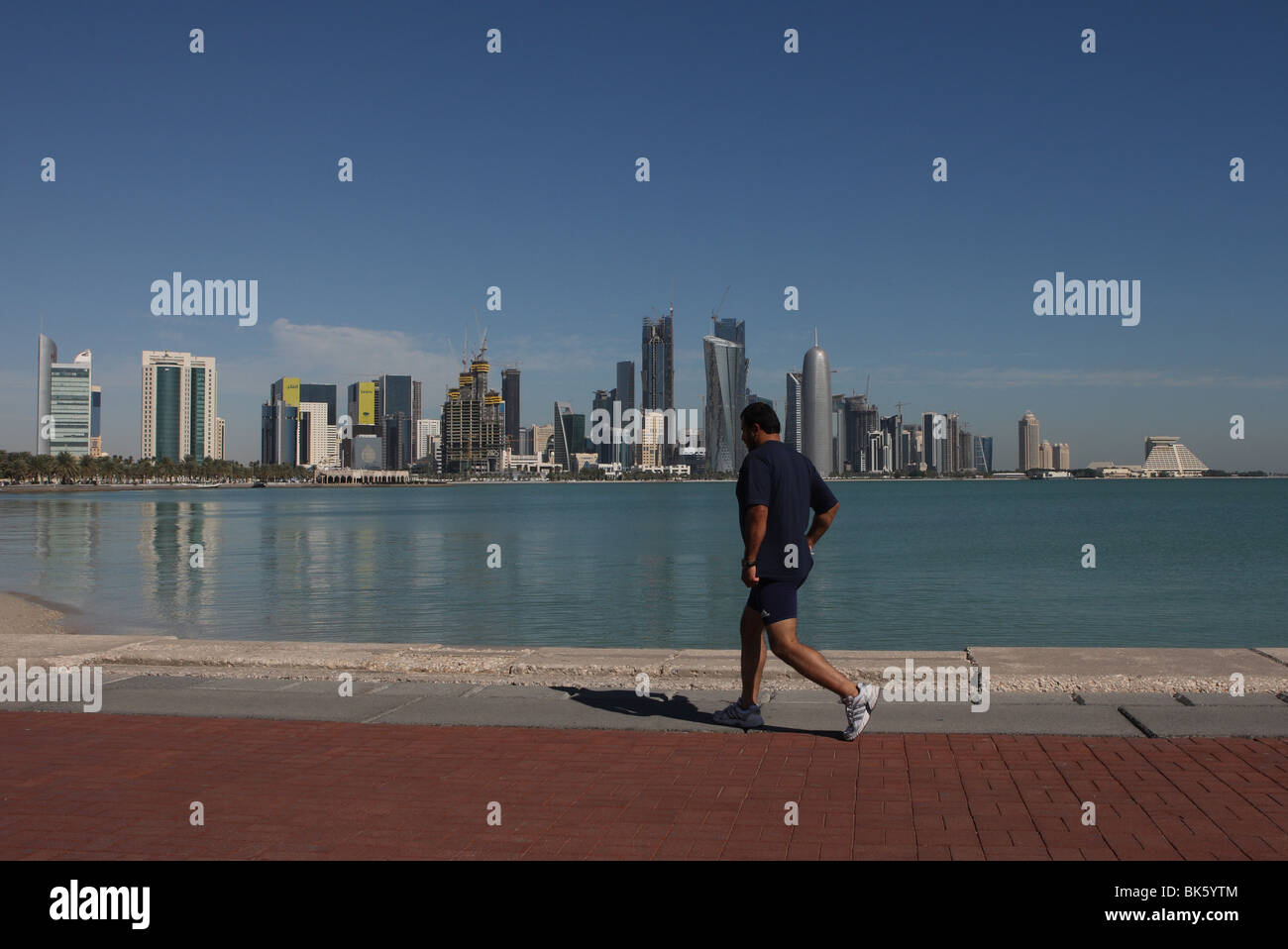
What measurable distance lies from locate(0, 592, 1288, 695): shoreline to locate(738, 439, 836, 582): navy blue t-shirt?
179 centimetres

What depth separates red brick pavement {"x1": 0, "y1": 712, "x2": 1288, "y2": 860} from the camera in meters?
4.55

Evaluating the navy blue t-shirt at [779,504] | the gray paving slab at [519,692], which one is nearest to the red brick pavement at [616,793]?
the gray paving slab at [519,692]

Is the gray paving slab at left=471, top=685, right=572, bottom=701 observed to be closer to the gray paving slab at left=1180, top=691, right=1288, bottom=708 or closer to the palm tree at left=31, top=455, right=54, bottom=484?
the gray paving slab at left=1180, top=691, right=1288, bottom=708

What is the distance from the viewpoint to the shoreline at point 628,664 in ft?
25.3


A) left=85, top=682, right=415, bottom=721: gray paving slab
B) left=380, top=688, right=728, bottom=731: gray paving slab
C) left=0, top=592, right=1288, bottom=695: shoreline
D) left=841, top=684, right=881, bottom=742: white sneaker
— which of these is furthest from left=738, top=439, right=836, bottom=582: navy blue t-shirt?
left=85, top=682, right=415, bottom=721: gray paving slab

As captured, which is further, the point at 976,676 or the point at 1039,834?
the point at 976,676

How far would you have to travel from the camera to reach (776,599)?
21.5 feet

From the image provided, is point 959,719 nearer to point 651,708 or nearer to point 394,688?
point 651,708

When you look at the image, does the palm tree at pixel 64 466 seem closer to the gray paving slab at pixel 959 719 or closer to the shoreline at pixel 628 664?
the shoreline at pixel 628 664
